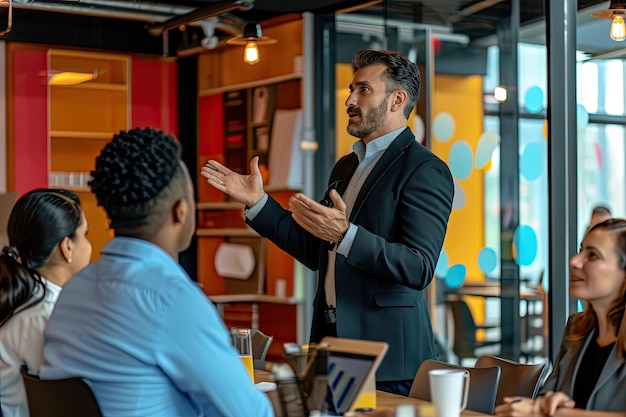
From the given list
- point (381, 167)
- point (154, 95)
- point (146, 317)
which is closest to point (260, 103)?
point (154, 95)

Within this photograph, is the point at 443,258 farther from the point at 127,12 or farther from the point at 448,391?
the point at 448,391

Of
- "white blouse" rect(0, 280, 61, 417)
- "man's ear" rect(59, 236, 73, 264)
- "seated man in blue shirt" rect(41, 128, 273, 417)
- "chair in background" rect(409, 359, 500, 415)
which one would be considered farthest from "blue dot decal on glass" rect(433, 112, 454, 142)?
"seated man in blue shirt" rect(41, 128, 273, 417)

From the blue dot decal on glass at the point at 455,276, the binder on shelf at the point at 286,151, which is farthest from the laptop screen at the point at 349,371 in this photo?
the binder on shelf at the point at 286,151

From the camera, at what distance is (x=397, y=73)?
401 cm

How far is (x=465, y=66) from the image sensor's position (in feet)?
23.7

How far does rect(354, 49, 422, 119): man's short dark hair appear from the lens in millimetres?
3984

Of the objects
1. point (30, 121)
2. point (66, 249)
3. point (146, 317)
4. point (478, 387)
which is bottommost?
point (478, 387)

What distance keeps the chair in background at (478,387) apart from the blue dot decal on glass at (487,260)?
133 inches

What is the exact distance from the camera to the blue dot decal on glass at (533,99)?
6.16m

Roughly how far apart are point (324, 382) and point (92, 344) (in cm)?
54

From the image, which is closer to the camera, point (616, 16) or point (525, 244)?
point (616, 16)

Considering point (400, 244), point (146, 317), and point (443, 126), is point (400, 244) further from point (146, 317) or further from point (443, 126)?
point (443, 126)

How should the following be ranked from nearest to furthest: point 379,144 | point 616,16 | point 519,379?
1. point 519,379
2. point 379,144
3. point 616,16

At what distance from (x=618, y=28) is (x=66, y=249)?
3.52 metres
